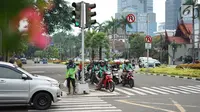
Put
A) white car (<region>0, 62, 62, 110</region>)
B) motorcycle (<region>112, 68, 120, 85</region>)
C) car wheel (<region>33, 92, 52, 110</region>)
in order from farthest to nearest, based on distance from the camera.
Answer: motorcycle (<region>112, 68, 120, 85</region>) < car wheel (<region>33, 92, 52, 110</region>) < white car (<region>0, 62, 62, 110</region>)

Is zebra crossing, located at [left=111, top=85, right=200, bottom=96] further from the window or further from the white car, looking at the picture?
the window

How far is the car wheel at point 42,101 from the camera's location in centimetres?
984

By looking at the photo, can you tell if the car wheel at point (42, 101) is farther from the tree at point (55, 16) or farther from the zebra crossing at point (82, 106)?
the tree at point (55, 16)

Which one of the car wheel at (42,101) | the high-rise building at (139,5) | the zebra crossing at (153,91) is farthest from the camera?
the zebra crossing at (153,91)

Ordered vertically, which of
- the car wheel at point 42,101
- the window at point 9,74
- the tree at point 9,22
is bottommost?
the car wheel at point 42,101

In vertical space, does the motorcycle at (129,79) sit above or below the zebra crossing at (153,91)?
above

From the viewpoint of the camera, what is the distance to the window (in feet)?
30.8

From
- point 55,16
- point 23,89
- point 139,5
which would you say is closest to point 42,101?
point 23,89

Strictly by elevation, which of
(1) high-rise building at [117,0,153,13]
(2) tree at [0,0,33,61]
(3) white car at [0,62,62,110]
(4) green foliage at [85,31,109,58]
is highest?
(4) green foliage at [85,31,109,58]

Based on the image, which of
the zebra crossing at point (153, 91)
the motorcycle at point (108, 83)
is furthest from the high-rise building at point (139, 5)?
the motorcycle at point (108, 83)

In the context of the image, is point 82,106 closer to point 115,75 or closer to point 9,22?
point 115,75

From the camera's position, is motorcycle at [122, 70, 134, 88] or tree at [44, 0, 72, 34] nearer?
tree at [44, 0, 72, 34]

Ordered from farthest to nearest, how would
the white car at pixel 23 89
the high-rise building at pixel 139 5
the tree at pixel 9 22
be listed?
the white car at pixel 23 89
the high-rise building at pixel 139 5
the tree at pixel 9 22

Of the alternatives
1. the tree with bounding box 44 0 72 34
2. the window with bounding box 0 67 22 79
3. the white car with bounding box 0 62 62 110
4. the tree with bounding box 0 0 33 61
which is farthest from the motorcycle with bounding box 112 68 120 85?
the tree with bounding box 0 0 33 61
